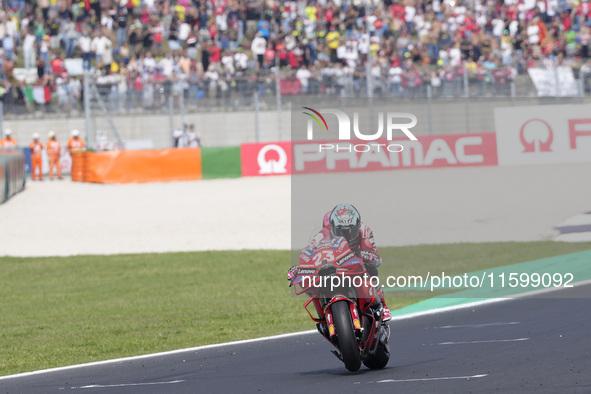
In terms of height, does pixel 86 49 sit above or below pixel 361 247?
above

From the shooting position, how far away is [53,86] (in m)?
29.8

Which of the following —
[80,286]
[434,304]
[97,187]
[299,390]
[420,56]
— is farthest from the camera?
[420,56]

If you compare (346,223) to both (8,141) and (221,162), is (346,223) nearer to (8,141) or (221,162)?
(221,162)

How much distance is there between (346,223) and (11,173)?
2071 centimetres

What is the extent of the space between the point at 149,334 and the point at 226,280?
4677 mm

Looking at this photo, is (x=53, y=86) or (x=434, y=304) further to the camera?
(x=53, y=86)

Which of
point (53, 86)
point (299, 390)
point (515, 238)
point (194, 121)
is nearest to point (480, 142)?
point (515, 238)

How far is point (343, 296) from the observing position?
7.04 m

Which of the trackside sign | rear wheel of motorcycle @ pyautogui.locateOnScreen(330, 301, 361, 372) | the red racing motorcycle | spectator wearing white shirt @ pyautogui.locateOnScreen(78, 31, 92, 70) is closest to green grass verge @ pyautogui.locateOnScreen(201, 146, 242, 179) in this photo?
spectator wearing white shirt @ pyautogui.locateOnScreen(78, 31, 92, 70)

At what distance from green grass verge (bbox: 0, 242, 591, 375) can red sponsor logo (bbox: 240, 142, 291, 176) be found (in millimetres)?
10999

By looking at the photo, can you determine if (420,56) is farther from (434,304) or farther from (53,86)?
(434,304)

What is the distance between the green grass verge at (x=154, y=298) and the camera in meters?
11.1

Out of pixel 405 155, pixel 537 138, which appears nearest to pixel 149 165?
pixel 405 155

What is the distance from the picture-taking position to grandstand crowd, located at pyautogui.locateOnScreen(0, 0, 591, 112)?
96.3 ft
